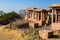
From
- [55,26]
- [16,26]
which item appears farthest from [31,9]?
[55,26]

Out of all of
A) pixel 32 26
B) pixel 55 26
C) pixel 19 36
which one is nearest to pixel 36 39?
pixel 19 36

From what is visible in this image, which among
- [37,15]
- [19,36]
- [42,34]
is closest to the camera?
[42,34]

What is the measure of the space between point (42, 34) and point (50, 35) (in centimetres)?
102

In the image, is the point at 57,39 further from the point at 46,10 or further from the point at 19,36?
the point at 46,10

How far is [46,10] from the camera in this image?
75.5ft

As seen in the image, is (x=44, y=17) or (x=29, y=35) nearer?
(x=29, y=35)

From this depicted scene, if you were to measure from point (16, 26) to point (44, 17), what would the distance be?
5.49 meters

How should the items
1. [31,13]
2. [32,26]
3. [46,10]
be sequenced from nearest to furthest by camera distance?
[32,26] < [46,10] < [31,13]

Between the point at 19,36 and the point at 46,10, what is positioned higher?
the point at 46,10

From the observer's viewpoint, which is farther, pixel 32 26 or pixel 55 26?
pixel 32 26

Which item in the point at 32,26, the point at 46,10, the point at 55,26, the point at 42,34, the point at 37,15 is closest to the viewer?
the point at 42,34

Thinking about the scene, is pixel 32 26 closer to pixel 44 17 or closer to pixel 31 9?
Answer: pixel 44 17

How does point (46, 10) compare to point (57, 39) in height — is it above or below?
above

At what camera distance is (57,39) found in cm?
1314
